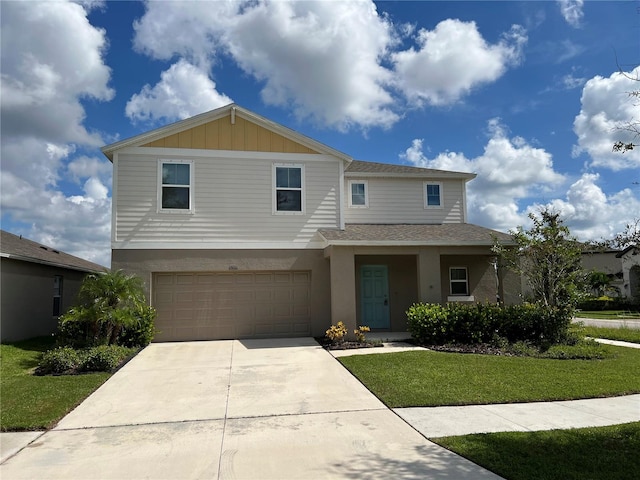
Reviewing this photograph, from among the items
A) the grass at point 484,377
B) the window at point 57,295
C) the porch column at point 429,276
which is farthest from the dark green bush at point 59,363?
the porch column at point 429,276

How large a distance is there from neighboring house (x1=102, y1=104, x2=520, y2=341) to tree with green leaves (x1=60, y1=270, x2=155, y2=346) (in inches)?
57.1

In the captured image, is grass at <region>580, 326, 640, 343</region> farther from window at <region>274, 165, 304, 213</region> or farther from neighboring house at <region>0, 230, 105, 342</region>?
neighboring house at <region>0, 230, 105, 342</region>

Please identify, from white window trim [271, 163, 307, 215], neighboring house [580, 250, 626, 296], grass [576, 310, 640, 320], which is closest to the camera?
white window trim [271, 163, 307, 215]

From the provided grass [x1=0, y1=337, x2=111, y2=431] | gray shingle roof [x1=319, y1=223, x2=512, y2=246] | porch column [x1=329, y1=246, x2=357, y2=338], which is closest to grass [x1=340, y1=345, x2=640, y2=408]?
porch column [x1=329, y1=246, x2=357, y2=338]

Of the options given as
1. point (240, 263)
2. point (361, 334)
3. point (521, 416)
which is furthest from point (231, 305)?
point (521, 416)

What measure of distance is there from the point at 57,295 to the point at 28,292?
2.57m

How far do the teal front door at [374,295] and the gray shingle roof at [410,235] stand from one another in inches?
57.8

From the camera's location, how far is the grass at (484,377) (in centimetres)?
714

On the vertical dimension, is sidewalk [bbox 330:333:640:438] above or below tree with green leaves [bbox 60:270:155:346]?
below

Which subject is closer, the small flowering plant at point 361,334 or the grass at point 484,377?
the grass at point 484,377

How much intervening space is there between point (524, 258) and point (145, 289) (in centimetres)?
1080

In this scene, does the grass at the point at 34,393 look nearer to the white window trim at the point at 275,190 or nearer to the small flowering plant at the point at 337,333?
the small flowering plant at the point at 337,333

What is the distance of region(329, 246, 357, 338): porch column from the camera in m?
12.9

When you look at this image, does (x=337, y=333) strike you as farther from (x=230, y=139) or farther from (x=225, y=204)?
(x=230, y=139)
